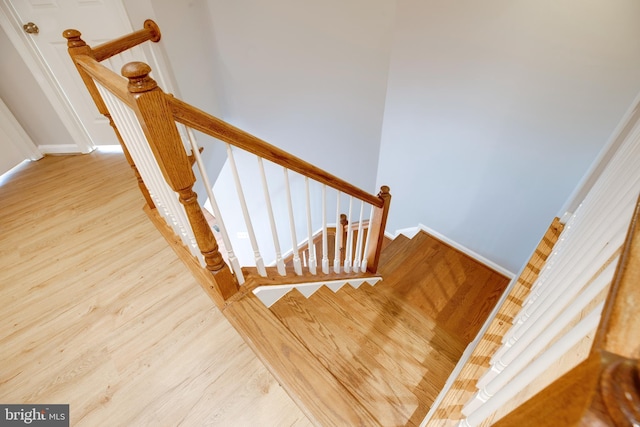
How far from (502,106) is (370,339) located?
1845mm

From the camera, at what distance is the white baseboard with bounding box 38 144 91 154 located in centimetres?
262

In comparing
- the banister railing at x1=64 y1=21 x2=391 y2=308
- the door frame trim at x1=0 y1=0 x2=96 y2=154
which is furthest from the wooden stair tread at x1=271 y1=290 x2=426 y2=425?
the door frame trim at x1=0 y1=0 x2=96 y2=154

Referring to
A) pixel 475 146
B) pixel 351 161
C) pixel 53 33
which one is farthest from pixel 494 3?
pixel 53 33

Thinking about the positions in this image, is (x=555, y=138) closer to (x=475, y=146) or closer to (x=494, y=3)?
(x=475, y=146)

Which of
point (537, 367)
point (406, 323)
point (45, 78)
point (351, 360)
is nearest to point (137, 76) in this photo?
point (537, 367)

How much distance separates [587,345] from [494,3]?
7.09 feet

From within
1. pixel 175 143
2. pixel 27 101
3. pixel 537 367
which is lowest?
pixel 27 101

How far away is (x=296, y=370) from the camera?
46.6 inches

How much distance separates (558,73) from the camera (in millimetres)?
1777

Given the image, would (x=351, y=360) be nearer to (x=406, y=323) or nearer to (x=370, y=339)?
(x=370, y=339)

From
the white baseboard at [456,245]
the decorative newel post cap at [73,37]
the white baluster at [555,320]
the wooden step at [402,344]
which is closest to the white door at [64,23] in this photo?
the decorative newel post cap at [73,37]

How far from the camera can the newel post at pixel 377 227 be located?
194 centimetres

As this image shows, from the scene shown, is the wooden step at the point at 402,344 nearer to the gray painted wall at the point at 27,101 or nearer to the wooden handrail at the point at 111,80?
the wooden handrail at the point at 111,80

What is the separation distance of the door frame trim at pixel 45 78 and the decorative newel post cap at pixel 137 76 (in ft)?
7.90
